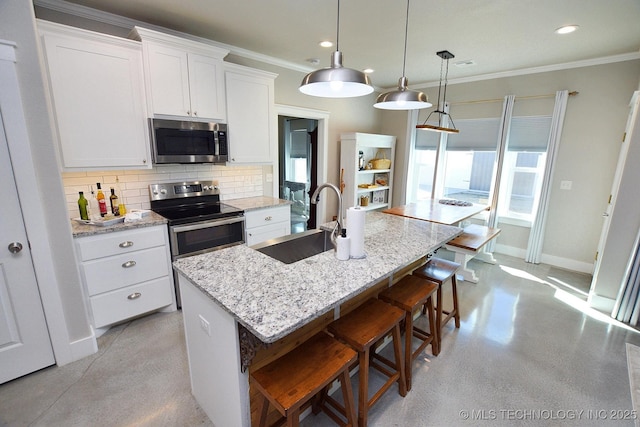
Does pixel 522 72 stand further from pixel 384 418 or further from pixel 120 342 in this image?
pixel 120 342

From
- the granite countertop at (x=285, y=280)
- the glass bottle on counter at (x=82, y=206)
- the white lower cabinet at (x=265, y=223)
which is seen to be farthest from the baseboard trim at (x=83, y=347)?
the white lower cabinet at (x=265, y=223)

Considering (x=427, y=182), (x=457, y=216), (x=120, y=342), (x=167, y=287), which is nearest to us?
(x=120, y=342)

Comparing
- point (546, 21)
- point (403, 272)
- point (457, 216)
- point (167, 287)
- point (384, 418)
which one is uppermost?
point (546, 21)

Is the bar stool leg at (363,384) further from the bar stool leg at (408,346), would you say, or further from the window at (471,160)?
the window at (471,160)

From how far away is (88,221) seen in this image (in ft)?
7.63

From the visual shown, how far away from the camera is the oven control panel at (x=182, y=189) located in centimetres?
289

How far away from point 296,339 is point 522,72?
182 inches

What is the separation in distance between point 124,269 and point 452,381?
8.69 ft

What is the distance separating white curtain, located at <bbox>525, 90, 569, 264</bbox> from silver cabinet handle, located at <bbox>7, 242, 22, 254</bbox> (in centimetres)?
543

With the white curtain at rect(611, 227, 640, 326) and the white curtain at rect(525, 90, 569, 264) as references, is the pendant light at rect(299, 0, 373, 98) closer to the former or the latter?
the white curtain at rect(611, 227, 640, 326)

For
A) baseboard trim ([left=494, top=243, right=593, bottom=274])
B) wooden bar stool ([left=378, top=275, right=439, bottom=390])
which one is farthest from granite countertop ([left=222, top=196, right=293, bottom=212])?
baseboard trim ([left=494, top=243, right=593, bottom=274])

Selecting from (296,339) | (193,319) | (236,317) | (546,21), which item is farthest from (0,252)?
(546,21)

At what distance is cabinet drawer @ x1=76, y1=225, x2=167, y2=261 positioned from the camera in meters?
2.17

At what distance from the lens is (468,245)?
10.5 feet
